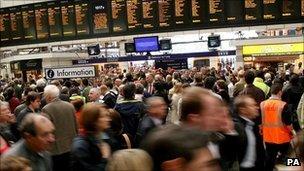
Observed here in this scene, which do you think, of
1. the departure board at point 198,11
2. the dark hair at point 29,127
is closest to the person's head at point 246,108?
the dark hair at point 29,127

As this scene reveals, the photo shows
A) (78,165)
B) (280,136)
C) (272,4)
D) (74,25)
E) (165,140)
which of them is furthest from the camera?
(74,25)

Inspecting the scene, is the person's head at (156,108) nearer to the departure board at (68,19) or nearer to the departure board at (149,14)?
the departure board at (149,14)

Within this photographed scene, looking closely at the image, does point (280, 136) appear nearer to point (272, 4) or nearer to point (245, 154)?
point (245, 154)

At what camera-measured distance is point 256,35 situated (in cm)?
1662

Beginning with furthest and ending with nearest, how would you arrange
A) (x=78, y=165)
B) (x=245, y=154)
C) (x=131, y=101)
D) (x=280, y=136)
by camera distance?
(x=131, y=101) < (x=280, y=136) < (x=245, y=154) < (x=78, y=165)

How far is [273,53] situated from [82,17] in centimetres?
682

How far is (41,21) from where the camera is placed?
16.1 metres

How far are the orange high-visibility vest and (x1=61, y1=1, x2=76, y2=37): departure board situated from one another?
1015cm

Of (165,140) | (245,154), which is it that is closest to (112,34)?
(245,154)

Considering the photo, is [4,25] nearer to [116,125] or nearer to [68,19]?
[68,19]

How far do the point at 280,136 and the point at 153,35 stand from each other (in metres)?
8.33

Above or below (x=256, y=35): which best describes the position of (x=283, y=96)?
below

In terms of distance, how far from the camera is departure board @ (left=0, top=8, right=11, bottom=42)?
55.9ft

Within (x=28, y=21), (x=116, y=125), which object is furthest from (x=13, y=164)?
(x=28, y=21)
